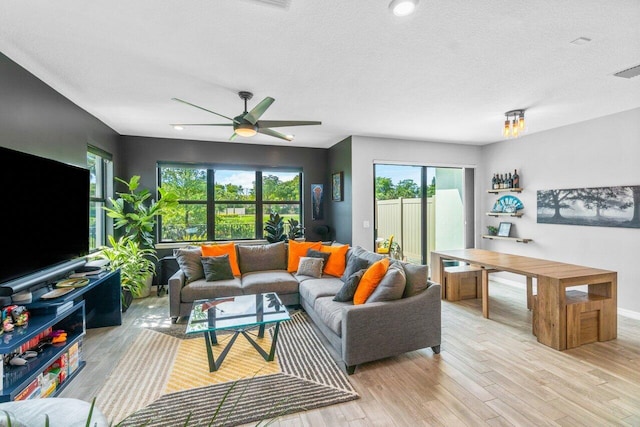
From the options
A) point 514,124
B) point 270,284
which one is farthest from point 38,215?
point 514,124

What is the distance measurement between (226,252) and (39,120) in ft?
8.11

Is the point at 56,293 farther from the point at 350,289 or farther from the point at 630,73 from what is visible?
the point at 630,73

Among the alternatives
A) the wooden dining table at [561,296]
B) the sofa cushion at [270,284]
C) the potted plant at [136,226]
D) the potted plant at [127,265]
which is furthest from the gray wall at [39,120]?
the wooden dining table at [561,296]

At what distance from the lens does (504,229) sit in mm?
5473

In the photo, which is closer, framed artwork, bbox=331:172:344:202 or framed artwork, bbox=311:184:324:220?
framed artwork, bbox=331:172:344:202

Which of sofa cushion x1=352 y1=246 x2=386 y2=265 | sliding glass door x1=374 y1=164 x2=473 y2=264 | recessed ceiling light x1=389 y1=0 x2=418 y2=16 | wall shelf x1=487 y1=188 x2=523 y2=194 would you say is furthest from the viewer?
sliding glass door x1=374 y1=164 x2=473 y2=264

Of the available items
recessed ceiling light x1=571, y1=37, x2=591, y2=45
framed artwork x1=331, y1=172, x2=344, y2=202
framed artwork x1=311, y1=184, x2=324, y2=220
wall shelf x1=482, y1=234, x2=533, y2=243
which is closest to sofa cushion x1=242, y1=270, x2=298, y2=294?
framed artwork x1=331, y1=172, x2=344, y2=202

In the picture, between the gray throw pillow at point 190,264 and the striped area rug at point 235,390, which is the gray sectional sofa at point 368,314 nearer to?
the gray throw pillow at point 190,264

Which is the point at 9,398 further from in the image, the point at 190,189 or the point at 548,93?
the point at 548,93

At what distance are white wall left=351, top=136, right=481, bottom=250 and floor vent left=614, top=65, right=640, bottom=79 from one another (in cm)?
291

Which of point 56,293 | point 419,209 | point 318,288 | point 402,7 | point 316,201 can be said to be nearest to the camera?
point 402,7

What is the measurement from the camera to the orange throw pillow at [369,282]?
2.87 meters

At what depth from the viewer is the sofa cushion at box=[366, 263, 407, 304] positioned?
2724 mm

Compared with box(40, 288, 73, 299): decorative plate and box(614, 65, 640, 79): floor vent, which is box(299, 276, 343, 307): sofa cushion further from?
box(614, 65, 640, 79): floor vent
